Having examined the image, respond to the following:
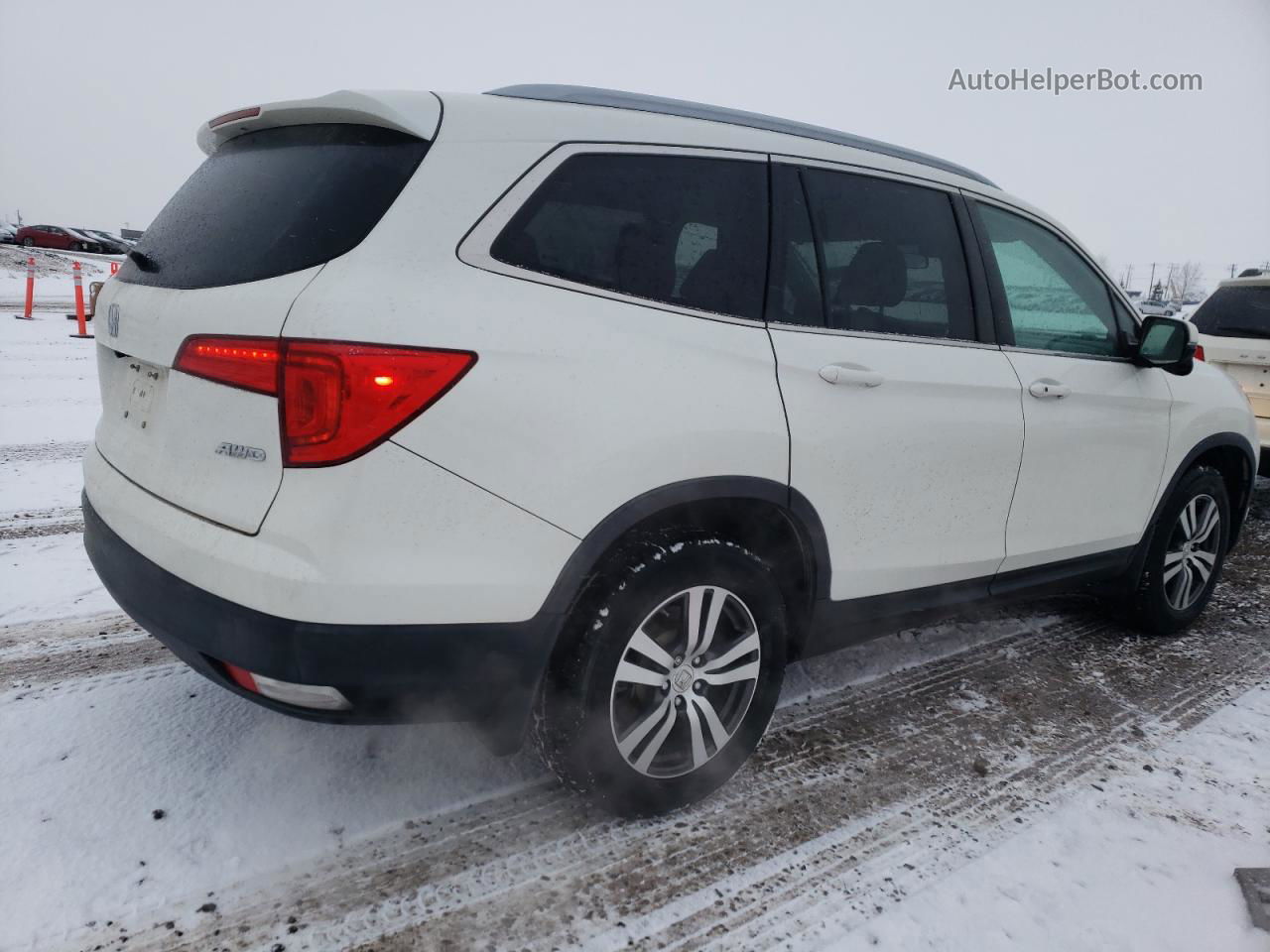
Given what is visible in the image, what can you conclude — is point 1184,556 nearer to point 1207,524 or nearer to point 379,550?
point 1207,524

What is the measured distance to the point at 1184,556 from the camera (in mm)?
3877

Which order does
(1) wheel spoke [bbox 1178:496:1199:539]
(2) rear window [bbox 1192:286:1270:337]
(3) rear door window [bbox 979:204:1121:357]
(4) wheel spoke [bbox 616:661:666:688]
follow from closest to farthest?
(4) wheel spoke [bbox 616:661:666:688] → (3) rear door window [bbox 979:204:1121:357] → (1) wheel spoke [bbox 1178:496:1199:539] → (2) rear window [bbox 1192:286:1270:337]

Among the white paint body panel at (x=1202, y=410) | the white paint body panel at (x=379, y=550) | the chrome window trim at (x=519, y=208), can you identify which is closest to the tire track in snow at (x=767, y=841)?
the white paint body panel at (x=379, y=550)

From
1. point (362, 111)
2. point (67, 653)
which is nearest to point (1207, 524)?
point (362, 111)

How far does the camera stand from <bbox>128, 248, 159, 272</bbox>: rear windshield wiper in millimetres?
2275

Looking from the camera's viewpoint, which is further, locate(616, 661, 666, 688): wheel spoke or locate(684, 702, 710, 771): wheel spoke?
locate(684, 702, 710, 771): wheel spoke

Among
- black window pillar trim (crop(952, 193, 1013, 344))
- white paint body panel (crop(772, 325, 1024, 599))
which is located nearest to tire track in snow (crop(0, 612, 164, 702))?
white paint body panel (crop(772, 325, 1024, 599))

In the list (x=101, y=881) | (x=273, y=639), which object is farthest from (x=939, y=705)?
(x=101, y=881)

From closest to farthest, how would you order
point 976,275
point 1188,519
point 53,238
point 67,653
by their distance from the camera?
point 976,275 → point 67,653 → point 1188,519 → point 53,238

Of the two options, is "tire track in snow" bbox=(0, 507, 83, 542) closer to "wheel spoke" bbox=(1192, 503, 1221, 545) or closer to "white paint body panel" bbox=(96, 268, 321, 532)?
"white paint body panel" bbox=(96, 268, 321, 532)

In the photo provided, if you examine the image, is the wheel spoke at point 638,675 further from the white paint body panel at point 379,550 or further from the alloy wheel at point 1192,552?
the alloy wheel at point 1192,552

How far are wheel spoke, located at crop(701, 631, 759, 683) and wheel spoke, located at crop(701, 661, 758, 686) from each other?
1 cm

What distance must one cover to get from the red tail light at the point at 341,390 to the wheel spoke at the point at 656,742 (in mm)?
1057

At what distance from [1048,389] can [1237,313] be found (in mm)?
4652
